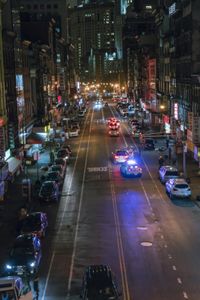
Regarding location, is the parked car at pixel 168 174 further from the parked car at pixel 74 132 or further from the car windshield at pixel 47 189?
the parked car at pixel 74 132

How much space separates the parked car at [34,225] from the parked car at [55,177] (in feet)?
56.1

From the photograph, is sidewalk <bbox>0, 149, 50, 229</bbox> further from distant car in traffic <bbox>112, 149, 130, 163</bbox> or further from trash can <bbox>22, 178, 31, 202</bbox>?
distant car in traffic <bbox>112, 149, 130, 163</bbox>

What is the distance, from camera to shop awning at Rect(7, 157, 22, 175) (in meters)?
63.1

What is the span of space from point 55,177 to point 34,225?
19.9 metres

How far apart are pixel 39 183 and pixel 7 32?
2099 centimetres

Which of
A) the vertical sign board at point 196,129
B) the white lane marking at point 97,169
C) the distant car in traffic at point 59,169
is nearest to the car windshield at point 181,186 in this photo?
the distant car in traffic at point 59,169

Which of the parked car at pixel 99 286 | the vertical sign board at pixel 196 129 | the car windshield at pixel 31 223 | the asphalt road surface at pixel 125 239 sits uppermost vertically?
the vertical sign board at pixel 196 129

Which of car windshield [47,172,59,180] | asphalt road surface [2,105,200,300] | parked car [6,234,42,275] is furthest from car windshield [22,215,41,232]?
car windshield [47,172,59,180]

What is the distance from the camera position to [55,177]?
60438 mm

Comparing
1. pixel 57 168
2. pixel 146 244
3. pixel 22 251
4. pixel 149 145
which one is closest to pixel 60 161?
pixel 57 168

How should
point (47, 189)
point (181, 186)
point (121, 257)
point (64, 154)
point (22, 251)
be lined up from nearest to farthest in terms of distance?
1. point (22, 251)
2. point (121, 257)
3. point (181, 186)
4. point (47, 189)
5. point (64, 154)

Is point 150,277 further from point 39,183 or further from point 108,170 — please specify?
point 108,170

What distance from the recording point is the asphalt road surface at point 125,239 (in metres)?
30.2

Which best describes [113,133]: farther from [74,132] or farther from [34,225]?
[34,225]
